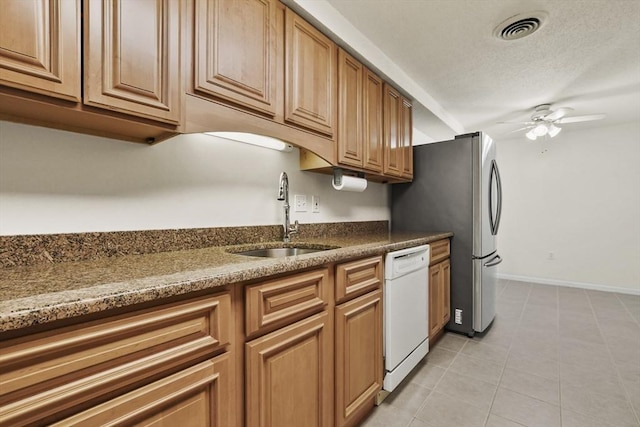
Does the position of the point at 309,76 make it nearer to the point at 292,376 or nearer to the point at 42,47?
the point at 42,47

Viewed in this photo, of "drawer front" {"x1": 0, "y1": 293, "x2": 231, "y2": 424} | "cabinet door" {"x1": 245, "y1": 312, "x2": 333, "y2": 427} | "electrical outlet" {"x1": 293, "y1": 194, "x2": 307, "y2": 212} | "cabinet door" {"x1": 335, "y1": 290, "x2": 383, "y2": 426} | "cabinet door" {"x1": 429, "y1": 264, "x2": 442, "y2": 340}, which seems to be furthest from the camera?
"cabinet door" {"x1": 429, "y1": 264, "x2": 442, "y2": 340}

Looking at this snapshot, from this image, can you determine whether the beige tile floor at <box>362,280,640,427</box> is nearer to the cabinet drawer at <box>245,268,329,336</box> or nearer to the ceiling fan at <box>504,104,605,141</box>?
the cabinet drawer at <box>245,268,329,336</box>

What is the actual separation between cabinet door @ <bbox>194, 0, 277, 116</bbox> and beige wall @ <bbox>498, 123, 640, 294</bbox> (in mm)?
4735

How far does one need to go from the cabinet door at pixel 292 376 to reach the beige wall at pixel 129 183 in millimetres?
724

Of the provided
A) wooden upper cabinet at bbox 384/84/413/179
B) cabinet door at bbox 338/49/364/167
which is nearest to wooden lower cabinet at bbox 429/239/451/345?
wooden upper cabinet at bbox 384/84/413/179

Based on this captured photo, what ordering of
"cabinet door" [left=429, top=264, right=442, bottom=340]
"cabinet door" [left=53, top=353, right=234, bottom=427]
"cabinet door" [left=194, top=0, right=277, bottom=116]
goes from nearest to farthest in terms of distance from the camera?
"cabinet door" [left=53, top=353, right=234, bottom=427]
"cabinet door" [left=194, top=0, right=277, bottom=116]
"cabinet door" [left=429, top=264, right=442, bottom=340]

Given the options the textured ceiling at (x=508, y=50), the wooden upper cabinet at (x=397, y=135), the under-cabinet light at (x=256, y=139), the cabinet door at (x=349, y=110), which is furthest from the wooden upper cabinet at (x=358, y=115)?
the under-cabinet light at (x=256, y=139)

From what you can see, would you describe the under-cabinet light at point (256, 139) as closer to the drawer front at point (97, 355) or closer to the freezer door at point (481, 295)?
the drawer front at point (97, 355)

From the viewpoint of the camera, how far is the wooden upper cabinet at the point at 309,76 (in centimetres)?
149

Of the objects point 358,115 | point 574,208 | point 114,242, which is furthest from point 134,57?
point 574,208

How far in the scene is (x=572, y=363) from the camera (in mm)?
2109

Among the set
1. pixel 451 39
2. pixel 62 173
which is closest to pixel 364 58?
pixel 451 39

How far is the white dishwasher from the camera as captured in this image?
167 cm

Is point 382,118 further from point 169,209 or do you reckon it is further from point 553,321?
point 553,321
